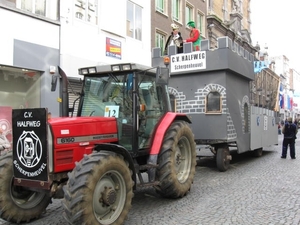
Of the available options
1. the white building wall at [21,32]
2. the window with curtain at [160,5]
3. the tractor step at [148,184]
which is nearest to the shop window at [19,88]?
the white building wall at [21,32]

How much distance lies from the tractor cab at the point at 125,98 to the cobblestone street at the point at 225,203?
109 cm

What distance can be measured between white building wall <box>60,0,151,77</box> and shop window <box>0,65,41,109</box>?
4.05 feet

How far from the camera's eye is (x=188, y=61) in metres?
9.23

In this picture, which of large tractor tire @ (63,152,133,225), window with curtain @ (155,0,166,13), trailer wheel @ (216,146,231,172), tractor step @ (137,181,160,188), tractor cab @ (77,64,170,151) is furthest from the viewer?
window with curtain @ (155,0,166,13)

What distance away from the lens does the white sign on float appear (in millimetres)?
9062

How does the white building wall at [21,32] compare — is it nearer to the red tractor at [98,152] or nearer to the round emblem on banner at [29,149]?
the red tractor at [98,152]

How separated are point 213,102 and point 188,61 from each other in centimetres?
131

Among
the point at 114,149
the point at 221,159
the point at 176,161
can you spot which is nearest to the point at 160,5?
the point at 221,159

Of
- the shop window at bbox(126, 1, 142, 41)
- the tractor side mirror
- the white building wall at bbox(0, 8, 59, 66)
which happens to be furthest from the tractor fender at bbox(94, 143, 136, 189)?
the shop window at bbox(126, 1, 142, 41)

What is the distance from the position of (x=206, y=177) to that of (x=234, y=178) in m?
0.66

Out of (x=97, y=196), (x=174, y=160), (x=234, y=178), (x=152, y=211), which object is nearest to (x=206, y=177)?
(x=234, y=178)

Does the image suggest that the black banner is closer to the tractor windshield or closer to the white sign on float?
the tractor windshield

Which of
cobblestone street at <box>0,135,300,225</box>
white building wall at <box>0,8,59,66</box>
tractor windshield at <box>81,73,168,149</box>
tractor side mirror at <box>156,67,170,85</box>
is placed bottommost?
cobblestone street at <box>0,135,300,225</box>

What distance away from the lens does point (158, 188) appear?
567cm
